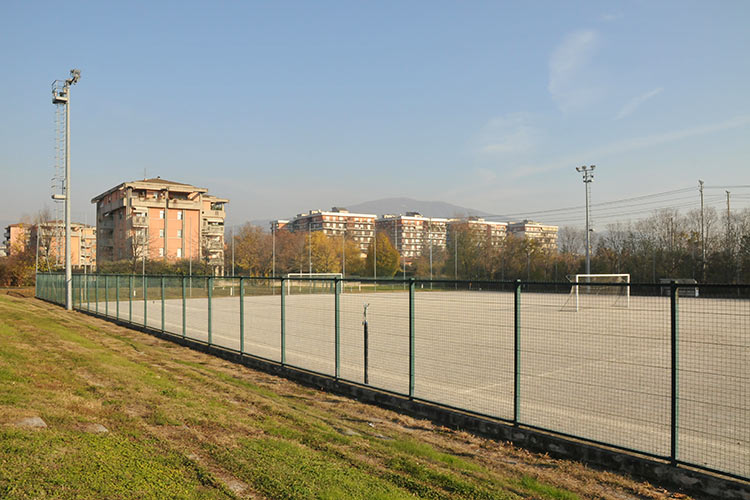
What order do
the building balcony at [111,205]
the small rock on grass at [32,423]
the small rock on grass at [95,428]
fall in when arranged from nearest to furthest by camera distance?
the small rock on grass at [32,423]
the small rock on grass at [95,428]
the building balcony at [111,205]

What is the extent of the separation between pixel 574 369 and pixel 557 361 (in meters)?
1.11

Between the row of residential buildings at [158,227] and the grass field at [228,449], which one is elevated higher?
the row of residential buildings at [158,227]

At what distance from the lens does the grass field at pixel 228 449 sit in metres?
4.60

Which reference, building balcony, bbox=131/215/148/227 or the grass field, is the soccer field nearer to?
the grass field

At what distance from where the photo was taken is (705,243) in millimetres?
55656

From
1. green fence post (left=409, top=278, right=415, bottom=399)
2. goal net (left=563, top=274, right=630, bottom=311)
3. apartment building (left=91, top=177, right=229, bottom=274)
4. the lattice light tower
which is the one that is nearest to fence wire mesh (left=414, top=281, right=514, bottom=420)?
green fence post (left=409, top=278, right=415, bottom=399)

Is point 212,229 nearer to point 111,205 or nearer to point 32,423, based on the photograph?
point 111,205

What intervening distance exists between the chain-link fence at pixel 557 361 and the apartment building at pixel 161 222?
165 ft

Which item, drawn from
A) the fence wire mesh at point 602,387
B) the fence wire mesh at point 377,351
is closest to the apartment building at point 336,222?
the fence wire mesh at point 377,351

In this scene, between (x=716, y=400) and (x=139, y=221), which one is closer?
(x=716, y=400)

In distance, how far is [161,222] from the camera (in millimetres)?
73688

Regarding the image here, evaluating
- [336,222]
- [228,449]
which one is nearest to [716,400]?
[228,449]

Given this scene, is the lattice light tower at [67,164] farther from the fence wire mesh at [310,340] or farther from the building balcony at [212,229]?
the building balcony at [212,229]

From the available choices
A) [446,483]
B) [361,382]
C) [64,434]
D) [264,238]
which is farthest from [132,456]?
[264,238]
